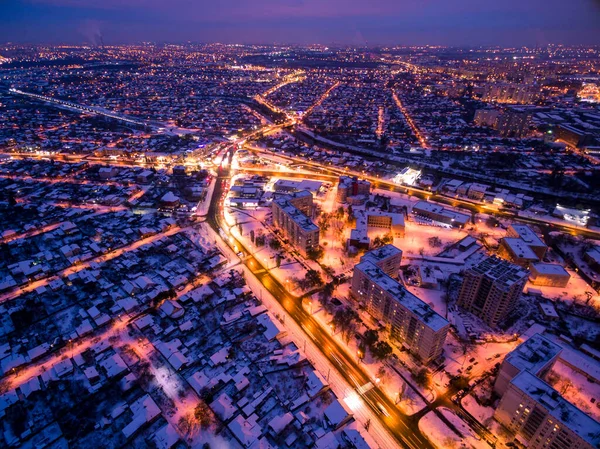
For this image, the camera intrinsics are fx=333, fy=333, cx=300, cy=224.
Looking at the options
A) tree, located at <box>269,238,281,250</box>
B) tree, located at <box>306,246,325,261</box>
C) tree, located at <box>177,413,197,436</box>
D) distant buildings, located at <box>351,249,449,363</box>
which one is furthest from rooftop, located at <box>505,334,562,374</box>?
tree, located at <box>269,238,281,250</box>

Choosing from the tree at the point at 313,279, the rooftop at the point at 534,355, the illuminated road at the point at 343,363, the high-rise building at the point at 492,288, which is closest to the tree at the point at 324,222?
the tree at the point at 313,279

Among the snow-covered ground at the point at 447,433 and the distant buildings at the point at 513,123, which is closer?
the snow-covered ground at the point at 447,433

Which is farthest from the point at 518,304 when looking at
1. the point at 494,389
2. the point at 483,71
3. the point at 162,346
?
the point at 483,71

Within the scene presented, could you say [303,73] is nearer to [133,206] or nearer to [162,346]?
[133,206]

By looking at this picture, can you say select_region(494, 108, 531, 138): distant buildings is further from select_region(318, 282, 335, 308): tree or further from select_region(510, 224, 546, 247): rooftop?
select_region(318, 282, 335, 308): tree

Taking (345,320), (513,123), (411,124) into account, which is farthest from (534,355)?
(411,124)

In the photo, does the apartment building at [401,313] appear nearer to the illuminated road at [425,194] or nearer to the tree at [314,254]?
the tree at [314,254]

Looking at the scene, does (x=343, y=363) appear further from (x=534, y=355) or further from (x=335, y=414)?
(x=534, y=355)
